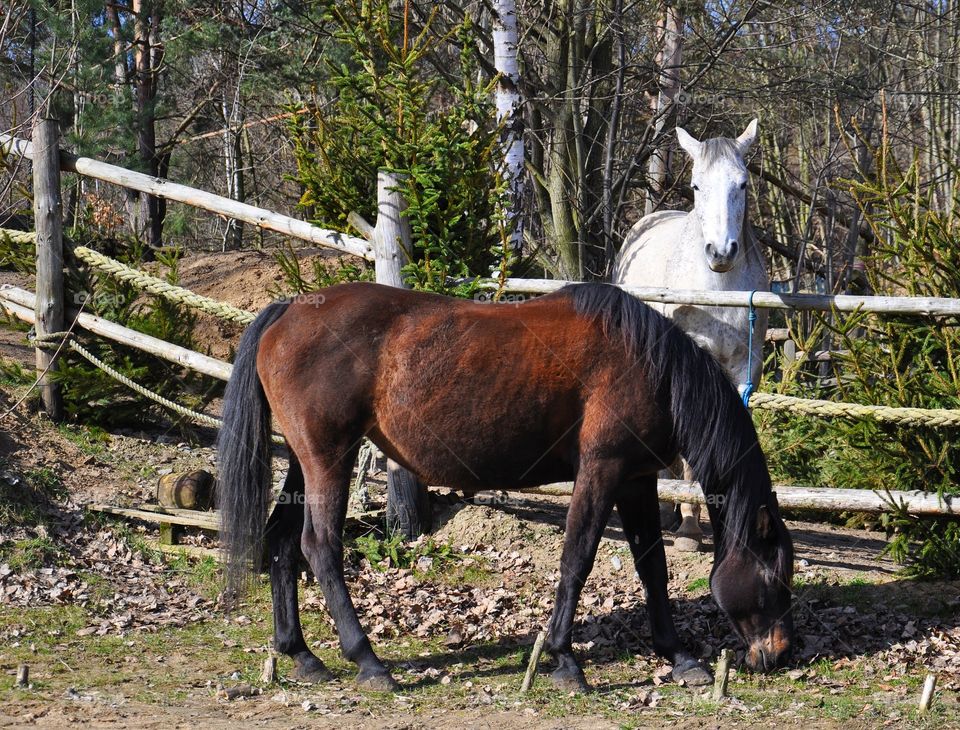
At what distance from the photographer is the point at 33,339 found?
6656 mm

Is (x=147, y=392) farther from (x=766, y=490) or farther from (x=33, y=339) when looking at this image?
(x=766, y=490)

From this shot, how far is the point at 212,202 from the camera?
6.34 meters

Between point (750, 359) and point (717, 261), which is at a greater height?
point (717, 261)

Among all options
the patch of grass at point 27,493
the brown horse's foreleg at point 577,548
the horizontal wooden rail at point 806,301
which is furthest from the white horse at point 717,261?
the patch of grass at point 27,493

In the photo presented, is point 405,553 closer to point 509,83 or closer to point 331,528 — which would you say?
point 331,528

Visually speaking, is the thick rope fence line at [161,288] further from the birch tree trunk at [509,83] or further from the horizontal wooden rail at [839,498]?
the birch tree trunk at [509,83]

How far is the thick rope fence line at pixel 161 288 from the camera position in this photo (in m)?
5.98

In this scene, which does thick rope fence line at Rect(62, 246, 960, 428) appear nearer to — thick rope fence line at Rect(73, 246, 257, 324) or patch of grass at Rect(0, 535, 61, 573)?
thick rope fence line at Rect(73, 246, 257, 324)

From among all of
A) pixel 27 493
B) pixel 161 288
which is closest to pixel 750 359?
pixel 161 288

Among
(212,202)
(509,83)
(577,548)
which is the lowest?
(577,548)

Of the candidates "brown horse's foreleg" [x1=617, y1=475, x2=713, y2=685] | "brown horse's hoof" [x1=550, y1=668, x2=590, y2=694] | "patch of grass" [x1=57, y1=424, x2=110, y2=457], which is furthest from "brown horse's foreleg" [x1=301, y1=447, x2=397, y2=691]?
"patch of grass" [x1=57, y1=424, x2=110, y2=457]

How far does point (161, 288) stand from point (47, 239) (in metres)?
1.02

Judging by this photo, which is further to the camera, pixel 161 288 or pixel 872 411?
pixel 161 288

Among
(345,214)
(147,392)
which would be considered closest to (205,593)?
(147,392)
